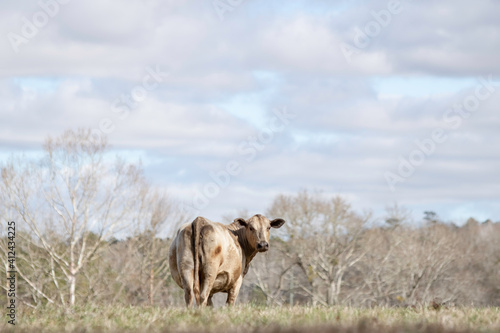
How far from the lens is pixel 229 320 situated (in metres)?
9.51

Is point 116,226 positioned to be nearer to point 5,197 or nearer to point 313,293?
point 5,197

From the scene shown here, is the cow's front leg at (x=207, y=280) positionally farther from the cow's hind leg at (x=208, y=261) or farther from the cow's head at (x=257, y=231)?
the cow's head at (x=257, y=231)

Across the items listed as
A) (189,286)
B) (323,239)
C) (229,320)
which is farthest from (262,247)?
(323,239)

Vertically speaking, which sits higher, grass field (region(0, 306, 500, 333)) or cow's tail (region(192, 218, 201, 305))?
cow's tail (region(192, 218, 201, 305))

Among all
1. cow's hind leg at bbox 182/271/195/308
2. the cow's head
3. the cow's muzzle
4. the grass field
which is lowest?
the grass field

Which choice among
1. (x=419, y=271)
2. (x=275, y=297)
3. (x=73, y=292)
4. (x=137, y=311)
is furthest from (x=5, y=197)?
(x=137, y=311)

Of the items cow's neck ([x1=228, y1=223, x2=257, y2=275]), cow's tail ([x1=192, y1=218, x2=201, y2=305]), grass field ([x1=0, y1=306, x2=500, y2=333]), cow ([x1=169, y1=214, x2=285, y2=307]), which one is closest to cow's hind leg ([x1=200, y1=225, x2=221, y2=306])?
cow ([x1=169, y1=214, x2=285, y2=307])

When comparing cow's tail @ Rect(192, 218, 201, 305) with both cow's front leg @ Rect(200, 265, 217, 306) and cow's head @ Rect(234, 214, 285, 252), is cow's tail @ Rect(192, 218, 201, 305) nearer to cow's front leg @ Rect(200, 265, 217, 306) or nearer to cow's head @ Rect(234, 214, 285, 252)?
cow's front leg @ Rect(200, 265, 217, 306)

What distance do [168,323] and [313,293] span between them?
207 feet

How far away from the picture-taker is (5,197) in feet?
188

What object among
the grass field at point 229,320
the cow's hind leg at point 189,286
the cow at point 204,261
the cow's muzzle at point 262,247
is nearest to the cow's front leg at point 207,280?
the cow at point 204,261

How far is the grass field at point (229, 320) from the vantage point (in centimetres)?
856

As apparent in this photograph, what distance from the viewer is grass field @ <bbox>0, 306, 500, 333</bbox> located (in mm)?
8562

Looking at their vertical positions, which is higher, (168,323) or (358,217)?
(358,217)
